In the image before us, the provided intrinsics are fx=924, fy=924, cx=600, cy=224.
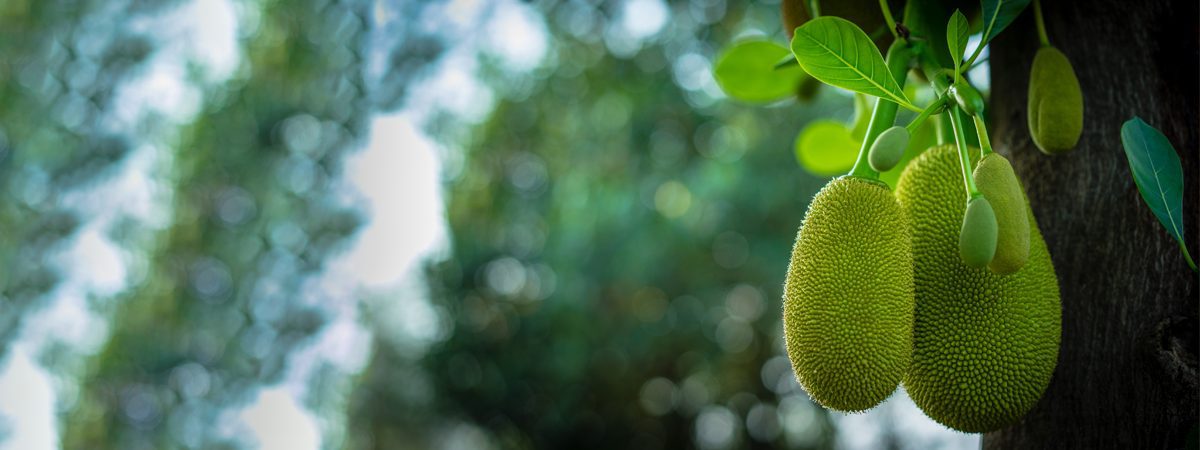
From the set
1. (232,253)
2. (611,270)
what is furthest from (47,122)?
(611,270)

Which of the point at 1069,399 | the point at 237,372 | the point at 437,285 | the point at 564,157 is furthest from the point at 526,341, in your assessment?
the point at 1069,399

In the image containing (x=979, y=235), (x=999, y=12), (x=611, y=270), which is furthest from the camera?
(x=611, y=270)

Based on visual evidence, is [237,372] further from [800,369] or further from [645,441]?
[800,369]

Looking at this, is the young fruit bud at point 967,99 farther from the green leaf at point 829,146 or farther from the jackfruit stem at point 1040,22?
the green leaf at point 829,146

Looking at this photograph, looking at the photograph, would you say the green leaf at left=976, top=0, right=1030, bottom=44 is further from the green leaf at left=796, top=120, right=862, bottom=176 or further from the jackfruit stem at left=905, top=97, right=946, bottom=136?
the green leaf at left=796, top=120, right=862, bottom=176

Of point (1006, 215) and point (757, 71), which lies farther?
point (757, 71)

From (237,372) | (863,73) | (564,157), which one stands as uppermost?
(564,157)

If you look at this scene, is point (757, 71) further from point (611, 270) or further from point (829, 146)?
point (611, 270)
